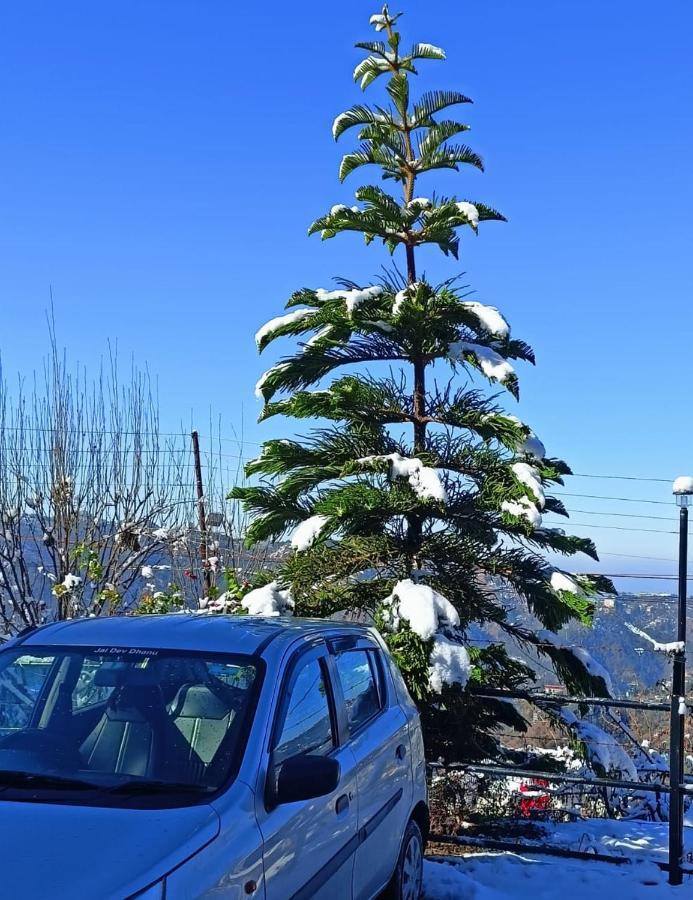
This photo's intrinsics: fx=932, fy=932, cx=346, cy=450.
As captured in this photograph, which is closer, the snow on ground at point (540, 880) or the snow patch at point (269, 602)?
the snow on ground at point (540, 880)

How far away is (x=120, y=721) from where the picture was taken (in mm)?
3707

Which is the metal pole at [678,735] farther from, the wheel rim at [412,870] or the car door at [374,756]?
the car door at [374,756]

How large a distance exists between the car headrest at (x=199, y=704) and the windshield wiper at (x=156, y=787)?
41 cm

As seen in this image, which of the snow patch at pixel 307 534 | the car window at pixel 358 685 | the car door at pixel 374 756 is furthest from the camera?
the snow patch at pixel 307 534

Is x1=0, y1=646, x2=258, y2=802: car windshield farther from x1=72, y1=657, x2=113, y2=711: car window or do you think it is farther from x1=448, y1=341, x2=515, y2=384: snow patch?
x1=448, y1=341, x2=515, y2=384: snow patch

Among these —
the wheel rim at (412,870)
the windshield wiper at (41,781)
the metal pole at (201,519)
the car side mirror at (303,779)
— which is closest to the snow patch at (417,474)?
the wheel rim at (412,870)

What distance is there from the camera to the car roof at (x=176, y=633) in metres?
3.97

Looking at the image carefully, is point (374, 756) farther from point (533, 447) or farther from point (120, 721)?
point (533, 447)

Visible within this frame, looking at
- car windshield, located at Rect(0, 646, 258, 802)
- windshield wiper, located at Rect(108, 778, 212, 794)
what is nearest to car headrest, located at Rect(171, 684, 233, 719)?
car windshield, located at Rect(0, 646, 258, 802)

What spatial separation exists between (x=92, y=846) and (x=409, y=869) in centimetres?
285

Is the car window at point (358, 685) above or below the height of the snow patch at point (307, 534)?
below

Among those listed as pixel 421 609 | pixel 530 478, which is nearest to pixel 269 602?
pixel 421 609

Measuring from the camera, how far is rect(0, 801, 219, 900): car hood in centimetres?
256

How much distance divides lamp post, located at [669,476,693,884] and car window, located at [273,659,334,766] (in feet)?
10.5
